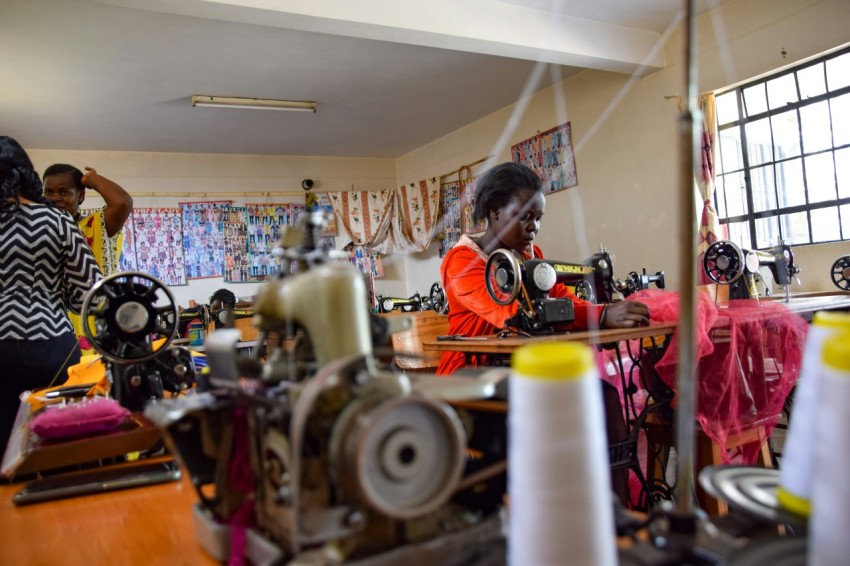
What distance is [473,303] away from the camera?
8.55 feet

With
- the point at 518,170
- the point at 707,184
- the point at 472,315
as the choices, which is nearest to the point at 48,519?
the point at 472,315

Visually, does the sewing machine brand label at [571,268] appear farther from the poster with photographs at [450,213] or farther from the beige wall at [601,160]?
the poster with photographs at [450,213]

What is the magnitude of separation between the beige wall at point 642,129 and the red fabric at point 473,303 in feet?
6.09

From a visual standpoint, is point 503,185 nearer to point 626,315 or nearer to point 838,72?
point 626,315

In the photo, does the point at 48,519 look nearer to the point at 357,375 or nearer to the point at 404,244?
the point at 357,375

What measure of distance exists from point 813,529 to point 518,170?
2.37 meters

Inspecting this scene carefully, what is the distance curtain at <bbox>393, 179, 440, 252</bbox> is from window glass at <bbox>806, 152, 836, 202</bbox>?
187 inches

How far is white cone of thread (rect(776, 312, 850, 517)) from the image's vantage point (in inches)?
20.4

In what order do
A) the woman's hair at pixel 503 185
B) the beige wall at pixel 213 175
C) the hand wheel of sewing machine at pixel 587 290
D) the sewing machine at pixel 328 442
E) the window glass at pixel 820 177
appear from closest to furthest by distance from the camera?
the sewing machine at pixel 328 442 → the woman's hair at pixel 503 185 → the hand wheel of sewing machine at pixel 587 290 → the window glass at pixel 820 177 → the beige wall at pixel 213 175

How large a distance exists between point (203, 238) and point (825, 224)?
7.11m

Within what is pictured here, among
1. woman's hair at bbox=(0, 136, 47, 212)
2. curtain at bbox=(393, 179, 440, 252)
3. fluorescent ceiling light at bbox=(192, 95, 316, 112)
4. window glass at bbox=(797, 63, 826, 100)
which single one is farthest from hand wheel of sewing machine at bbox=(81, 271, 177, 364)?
curtain at bbox=(393, 179, 440, 252)

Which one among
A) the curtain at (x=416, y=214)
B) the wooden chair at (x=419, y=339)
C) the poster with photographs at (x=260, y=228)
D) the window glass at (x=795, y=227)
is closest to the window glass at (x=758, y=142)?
the window glass at (x=795, y=227)

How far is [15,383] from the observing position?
6.22ft

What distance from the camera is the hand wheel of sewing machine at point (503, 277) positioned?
2.38m
